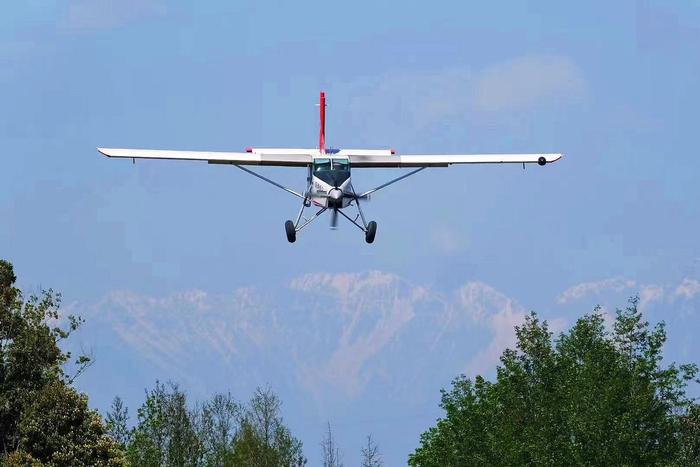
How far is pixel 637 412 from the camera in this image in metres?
84.3

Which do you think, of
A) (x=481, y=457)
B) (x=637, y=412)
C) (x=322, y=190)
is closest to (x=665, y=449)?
(x=637, y=412)

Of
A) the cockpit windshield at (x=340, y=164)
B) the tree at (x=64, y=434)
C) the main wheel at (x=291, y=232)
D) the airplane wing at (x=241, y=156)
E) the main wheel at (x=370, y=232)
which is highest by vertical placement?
the airplane wing at (x=241, y=156)

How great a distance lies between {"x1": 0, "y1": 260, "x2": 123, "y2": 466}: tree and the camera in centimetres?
7400

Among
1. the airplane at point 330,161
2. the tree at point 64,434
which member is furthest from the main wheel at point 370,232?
the tree at point 64,434

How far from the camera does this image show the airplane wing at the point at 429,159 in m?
71.7

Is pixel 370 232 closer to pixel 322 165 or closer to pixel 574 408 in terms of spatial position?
pixel 322 165

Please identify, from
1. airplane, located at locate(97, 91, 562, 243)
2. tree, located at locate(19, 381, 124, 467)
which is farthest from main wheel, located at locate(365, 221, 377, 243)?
tree, located at locate(19, 381, 124, 467)

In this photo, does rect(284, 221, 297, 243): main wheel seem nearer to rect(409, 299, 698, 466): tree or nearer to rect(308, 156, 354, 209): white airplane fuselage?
rect(308, 156, 354, 209): white airplane fuselage

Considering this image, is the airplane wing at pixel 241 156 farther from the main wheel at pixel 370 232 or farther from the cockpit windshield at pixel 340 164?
the main wheel at pixel 370 232

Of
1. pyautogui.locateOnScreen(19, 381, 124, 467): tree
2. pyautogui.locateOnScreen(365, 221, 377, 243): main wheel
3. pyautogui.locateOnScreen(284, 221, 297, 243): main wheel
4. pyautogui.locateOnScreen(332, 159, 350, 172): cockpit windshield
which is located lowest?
pyautogui.locateOnScreen(19, 381, 124, 467): tree

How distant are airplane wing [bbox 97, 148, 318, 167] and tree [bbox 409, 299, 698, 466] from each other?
21.6m

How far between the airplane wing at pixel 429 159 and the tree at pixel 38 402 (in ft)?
55.3

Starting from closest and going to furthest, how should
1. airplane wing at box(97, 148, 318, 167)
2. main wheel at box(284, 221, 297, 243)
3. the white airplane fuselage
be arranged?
the white airplane fuselage, main wheel at box(284, 221, 297, 243), airplane wing at box(97, 148, 318, 167)

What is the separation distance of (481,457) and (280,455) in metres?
22.1
